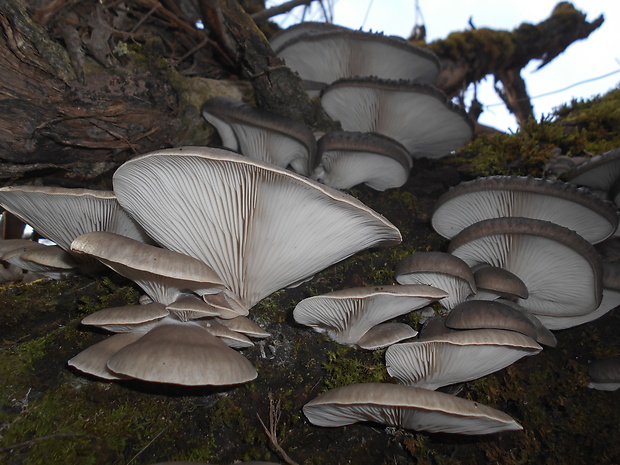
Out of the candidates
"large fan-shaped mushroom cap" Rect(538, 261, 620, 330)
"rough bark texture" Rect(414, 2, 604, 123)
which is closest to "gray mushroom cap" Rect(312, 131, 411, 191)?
"large fan-shaped mushroom cap" Rect(538, 261, 620, 330)

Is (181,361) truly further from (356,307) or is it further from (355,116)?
(355,116)

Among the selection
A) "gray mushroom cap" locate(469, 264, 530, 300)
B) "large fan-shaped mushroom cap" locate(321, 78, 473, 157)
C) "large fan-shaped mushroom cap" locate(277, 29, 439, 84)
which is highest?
"large fan-shaped mushroom cap" locate(277, 29, 439, 84)

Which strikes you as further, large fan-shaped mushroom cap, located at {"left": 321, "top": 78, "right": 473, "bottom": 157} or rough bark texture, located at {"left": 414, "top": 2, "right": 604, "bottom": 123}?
rough bark texture, located at {"left": 414, "top": 2, "right": 604, "bottom": 123}

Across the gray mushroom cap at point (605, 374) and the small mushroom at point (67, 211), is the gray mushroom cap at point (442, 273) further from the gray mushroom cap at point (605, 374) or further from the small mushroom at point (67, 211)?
the small mushroom at point (67, 211)

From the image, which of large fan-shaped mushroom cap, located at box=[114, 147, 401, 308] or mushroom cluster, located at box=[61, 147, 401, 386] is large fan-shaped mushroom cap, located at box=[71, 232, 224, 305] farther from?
large fan-shaped mushroom cap, located at box=[114, 147, 401, 308]

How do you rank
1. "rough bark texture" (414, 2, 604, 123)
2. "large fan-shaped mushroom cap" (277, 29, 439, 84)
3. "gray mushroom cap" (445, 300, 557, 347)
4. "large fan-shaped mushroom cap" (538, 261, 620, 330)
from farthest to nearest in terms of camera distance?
"rough bark texture" (414, 2, 604, 123), "large fan-shaped mushroom cap" (277, 29, 439, 84), "large fan-shaped mushroom cap" (538, 261, 620, 330), "gray mushroom cap" (445, 300, 557, 347)

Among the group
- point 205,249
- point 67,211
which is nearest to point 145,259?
point 205,249

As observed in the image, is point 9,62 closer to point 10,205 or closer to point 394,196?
point 10,205

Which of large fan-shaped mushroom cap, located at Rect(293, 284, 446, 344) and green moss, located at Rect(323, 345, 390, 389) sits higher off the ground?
large fan-shaped mushroom cap, located at Rect(293, 284, 446, 344)
